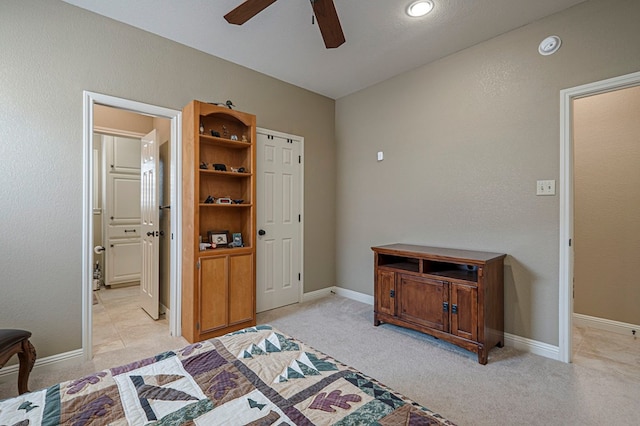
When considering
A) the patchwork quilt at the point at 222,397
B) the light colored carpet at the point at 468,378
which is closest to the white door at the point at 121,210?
the light colored carpet at the point at 468,378

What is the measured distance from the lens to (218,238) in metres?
3.08

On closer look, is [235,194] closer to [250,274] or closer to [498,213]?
[250,274]

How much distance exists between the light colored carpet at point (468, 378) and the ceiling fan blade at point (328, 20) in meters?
2.40

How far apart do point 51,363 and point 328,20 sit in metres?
3.16

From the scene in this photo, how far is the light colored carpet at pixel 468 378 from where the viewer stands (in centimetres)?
180

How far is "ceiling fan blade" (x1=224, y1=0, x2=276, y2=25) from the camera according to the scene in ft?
5.89

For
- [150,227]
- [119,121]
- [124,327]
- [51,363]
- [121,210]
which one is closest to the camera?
[51,363]

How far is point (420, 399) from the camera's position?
195cm

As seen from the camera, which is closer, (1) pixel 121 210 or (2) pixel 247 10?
(2) pixel 247 10

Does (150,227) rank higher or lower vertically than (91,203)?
lower

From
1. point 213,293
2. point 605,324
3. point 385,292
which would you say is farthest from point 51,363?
point 605,324

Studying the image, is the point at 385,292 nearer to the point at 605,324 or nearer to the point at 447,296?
the point at 447,296

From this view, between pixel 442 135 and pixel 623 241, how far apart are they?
2009 mm

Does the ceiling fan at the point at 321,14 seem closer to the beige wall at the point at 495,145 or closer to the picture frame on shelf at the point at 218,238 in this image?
the beige wall at the point at 495,145
